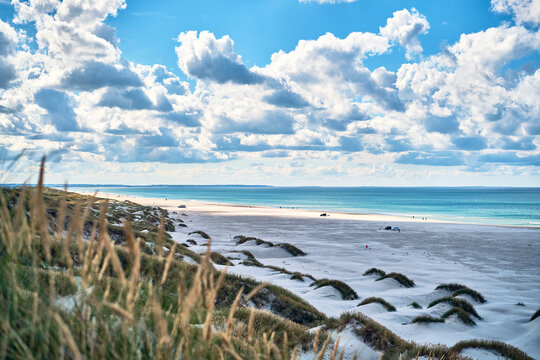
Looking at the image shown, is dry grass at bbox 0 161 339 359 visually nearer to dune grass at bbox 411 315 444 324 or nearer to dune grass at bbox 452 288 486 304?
dune grass at bbox 411 315 444 324

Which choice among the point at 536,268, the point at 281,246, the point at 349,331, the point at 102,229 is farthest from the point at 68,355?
the point at 536,268

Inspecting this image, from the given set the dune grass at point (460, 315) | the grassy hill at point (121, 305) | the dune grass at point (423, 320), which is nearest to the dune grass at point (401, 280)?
the dune grass at point (460, 315)

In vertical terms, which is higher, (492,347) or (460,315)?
(492,347)

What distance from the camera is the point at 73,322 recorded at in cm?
235

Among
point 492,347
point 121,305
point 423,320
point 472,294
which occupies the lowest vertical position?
point 472,294

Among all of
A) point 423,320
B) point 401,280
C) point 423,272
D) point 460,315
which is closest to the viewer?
point 423,320

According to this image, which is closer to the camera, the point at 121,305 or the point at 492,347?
the point at 121,305

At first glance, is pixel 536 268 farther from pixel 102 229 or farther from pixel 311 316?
pixel 102 229

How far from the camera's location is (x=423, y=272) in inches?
932

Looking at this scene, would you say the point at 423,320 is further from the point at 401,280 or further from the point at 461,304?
the point at 401,280

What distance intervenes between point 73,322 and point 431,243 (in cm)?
3997

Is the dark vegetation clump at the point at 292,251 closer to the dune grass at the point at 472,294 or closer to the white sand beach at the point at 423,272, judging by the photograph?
the white sand beach at the point at 423,272

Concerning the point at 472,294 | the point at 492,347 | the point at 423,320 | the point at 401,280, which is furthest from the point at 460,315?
the point at 401,280

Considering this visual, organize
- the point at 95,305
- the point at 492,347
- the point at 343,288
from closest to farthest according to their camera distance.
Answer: the point at 95,305 < the point at 492,347 < the point at 343,288
